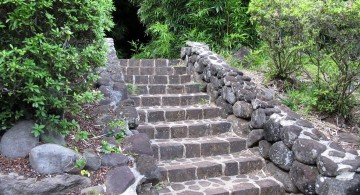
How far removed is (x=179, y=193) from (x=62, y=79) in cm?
170

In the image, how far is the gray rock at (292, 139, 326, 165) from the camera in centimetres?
343

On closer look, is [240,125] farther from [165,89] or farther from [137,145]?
[137,145]

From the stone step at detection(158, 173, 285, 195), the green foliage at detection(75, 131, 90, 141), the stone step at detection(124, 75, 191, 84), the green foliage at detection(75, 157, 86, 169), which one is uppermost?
the stone step at detection(124, 75, 191, 84)

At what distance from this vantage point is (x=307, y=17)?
432cm

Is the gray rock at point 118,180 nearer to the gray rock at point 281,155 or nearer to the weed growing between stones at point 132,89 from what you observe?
the gray rock at point 281,155

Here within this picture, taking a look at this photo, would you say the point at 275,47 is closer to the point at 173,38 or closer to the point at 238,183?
the point at 238,183

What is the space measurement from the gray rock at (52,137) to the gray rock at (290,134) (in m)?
2.37

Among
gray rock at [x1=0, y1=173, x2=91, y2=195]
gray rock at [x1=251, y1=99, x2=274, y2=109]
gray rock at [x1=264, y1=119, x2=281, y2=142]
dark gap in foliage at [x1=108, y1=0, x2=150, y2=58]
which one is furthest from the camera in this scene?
dark gap in foliage at [x1=108, y1=0, x2=150, y2=58]

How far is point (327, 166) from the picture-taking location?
3.26 m

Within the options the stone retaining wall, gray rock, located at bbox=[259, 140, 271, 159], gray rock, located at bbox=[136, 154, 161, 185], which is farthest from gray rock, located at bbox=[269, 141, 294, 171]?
gray rock, located at bbox=[136, 154, 161, 185]

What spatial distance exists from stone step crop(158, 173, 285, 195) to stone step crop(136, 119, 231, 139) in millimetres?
865

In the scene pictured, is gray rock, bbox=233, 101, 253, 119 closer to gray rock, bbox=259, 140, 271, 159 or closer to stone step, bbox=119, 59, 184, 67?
gray rock, bbox=259, 140, 271, 159

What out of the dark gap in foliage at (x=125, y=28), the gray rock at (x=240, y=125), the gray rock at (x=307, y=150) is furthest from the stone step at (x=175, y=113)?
the dark gap in foliage at (x=125, y=28)

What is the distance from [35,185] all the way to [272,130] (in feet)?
8.89
